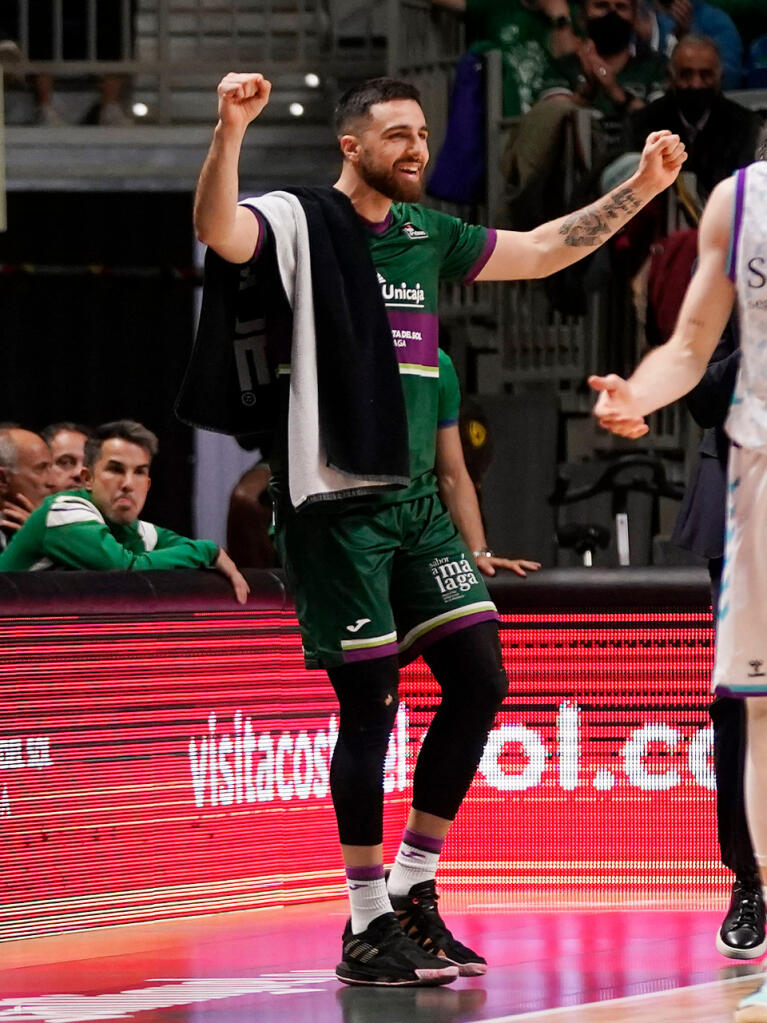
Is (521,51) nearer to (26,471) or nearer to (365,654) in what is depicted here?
(26,471)

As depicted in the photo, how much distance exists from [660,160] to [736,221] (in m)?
0.81

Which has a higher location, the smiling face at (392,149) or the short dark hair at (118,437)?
the smiling face at (392,149)

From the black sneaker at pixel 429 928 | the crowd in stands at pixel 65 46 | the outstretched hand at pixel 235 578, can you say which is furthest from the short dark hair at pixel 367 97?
the crowd in stands at pixel 65 46

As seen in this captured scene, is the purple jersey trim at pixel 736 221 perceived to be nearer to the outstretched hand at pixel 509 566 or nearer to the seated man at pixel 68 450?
the outstretched hand at pixel 509 566

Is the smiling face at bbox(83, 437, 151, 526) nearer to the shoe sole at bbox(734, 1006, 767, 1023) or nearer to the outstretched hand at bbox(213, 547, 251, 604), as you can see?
the outstretched hand at bbox(213, 547, 251, 604)

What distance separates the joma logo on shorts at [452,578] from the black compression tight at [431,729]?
0.30ft

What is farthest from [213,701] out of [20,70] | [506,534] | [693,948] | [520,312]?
[20,70]

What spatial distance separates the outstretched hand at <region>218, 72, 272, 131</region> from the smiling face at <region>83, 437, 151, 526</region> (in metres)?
1.97

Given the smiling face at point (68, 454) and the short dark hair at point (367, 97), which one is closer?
the short dark hair at point (367, 97)

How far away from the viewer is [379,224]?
3.88 m

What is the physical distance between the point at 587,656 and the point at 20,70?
7841 millimetres

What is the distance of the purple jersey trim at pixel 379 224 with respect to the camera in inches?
152

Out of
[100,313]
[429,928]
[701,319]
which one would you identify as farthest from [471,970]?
[100,313]

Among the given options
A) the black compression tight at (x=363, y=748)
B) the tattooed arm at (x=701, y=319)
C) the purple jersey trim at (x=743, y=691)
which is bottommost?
the black compression tight at (x=363, y=748)
